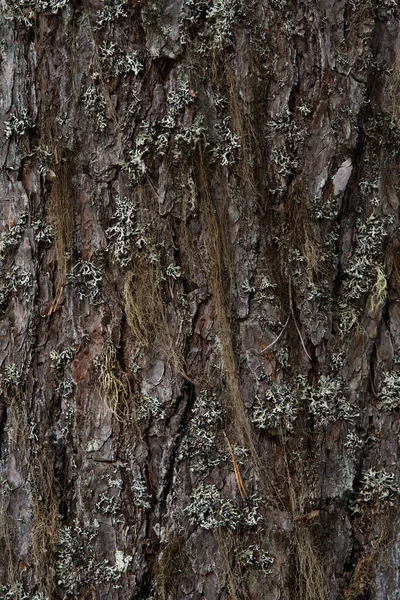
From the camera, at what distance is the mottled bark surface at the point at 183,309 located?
1558 mm

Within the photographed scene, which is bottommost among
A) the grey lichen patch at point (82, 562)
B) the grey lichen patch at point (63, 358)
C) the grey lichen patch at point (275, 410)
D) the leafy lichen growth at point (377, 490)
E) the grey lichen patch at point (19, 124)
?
the grey lichen patch at point (82, 562)

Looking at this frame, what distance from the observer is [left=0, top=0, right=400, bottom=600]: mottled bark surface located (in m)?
1.56

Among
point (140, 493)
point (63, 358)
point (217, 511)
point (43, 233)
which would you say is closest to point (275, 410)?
point (217, 511)

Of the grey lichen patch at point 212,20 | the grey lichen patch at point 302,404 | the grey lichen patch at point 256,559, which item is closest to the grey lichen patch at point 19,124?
the grey lichen patch at point 212,20

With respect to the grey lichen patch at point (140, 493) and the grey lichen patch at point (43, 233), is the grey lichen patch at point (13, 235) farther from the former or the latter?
the grey lichen patch at point (140, 493)

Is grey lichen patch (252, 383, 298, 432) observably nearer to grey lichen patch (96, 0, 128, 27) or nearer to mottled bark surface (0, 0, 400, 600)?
mottled bark surface (0, 0, 400, 600)

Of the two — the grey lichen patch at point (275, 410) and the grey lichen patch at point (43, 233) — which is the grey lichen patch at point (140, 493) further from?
the grey lichen patch at point (43, 233)

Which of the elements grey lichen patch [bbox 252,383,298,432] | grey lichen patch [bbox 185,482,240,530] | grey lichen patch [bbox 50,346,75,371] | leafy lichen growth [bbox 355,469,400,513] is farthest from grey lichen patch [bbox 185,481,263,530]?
grey lichen patch [bbox 50,346,75,371]

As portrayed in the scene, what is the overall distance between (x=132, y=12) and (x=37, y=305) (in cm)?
75

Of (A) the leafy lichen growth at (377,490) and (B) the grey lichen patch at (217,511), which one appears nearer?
(B) the grey lichen patch at (217,511)

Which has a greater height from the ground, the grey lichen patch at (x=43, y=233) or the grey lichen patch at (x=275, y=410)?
the grey lichen patch at (x=43, y=233)

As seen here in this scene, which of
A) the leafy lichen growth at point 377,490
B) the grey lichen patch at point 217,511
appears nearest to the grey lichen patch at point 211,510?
the grey lichen patch at point 217,511

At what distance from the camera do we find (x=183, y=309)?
5.19 feet

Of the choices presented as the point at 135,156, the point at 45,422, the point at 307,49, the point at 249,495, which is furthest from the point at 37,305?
the point at 307,49
